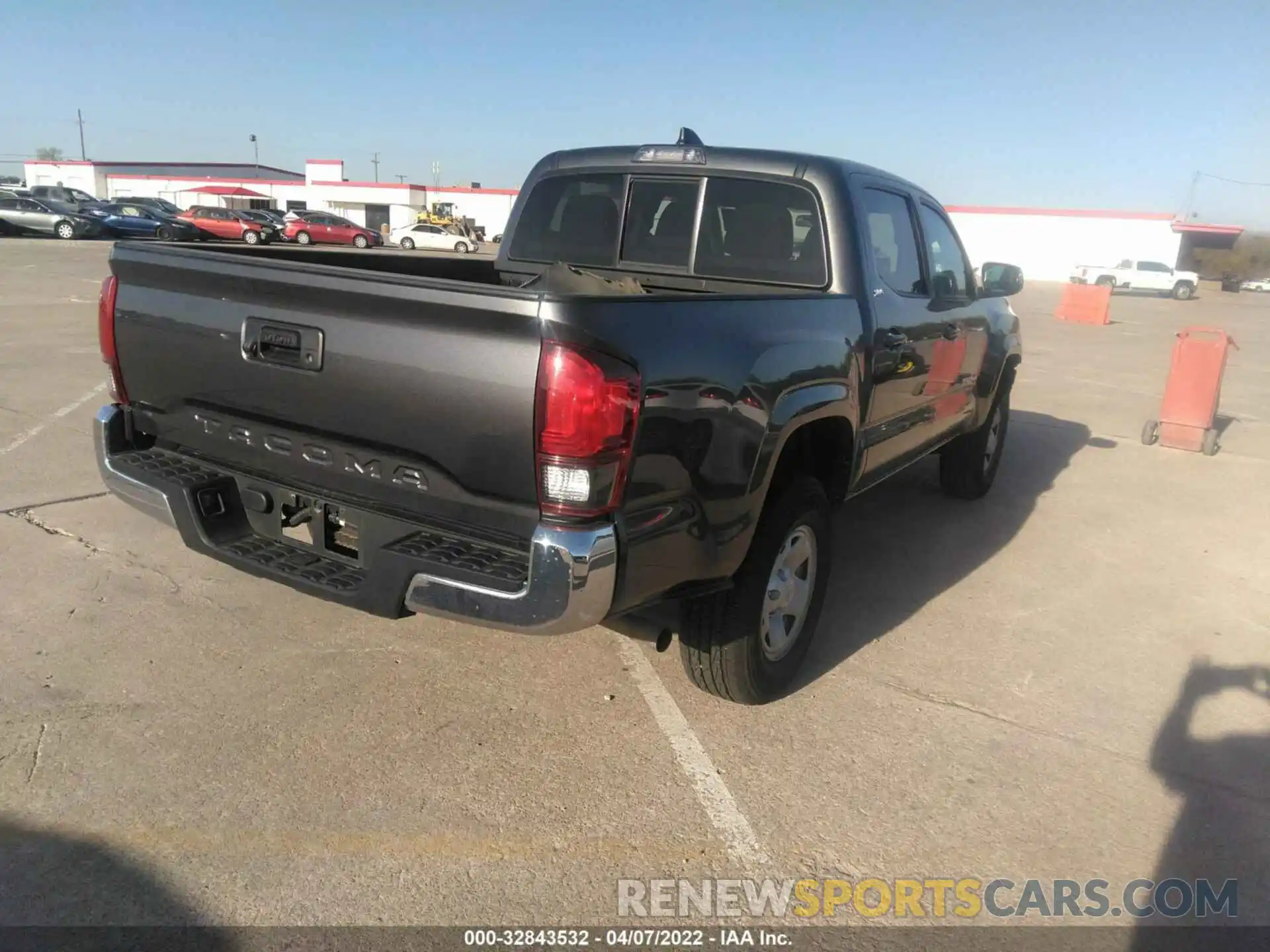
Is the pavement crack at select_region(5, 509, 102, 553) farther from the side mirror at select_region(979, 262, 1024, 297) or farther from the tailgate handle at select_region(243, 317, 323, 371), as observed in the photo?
the side mirror at select_region(979, 262, 1024, 297)

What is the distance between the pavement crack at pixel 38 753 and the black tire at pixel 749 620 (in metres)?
2.02

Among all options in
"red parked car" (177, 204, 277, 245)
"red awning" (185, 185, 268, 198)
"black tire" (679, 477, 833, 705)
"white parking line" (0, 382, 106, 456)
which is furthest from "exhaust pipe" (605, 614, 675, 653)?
"red awning" (185, 185, 268, 198)

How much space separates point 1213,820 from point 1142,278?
45109 millimetres

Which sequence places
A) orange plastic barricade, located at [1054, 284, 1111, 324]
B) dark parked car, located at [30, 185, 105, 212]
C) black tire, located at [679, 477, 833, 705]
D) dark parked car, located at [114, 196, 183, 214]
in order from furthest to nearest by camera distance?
dark parked car, located at [114, 196, 183, 214] → dark parked car, located at [30, 185, 105, 212] → orange plastic barricade, located at [1054, 284, 1111, 324] → black tire, located at [679, 477, 833, 705]

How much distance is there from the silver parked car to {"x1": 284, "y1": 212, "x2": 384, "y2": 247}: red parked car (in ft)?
27.9

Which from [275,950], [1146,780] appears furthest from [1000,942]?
[275,950]

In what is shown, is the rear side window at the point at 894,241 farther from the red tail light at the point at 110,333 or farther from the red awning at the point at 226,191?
the red awning at the point at 226,191

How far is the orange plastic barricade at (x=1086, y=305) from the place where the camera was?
966 inches

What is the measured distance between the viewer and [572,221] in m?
4.62

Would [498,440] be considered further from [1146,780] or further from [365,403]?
[1146,780]

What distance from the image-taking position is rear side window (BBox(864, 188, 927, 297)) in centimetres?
413

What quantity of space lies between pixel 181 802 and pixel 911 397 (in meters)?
3.41

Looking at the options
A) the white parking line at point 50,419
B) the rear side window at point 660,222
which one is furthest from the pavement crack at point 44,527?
the rear side window at point 660,222

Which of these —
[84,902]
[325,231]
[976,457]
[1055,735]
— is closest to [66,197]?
[325,231]
